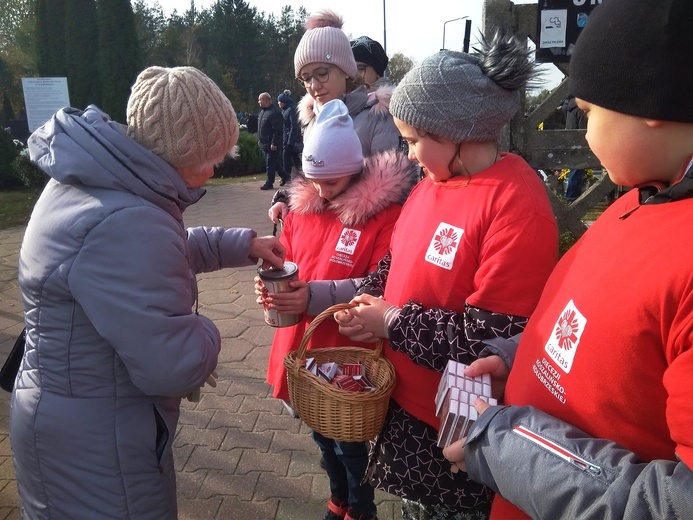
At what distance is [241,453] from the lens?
3084 mm

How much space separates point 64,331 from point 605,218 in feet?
4.69

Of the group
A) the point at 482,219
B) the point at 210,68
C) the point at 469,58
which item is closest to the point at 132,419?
the point at 482,219

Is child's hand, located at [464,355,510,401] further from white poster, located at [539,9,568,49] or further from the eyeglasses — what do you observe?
white poster, located at [539,9,568,49]

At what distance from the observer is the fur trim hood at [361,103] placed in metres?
3.19

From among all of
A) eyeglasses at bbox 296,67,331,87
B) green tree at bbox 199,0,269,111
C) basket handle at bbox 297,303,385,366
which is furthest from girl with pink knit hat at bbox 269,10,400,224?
green tree at bbox 199,0,269,111

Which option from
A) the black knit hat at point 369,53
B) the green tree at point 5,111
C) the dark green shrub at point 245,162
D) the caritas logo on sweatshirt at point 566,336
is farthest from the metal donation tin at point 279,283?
the green tree at point 5,111

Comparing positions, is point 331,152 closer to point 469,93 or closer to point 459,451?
point 469,93

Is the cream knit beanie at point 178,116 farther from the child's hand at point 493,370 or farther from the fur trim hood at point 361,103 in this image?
the fur trim hood at point 361,103

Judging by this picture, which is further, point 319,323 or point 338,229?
point 338,229

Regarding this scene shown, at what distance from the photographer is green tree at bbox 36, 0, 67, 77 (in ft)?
49.8

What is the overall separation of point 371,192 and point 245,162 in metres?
14.9

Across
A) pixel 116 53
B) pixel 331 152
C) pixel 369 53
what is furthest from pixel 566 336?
pixel 116 53

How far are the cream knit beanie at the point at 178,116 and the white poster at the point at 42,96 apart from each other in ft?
19.6

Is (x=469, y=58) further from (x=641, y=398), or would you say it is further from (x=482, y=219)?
(x=641, y=398)
